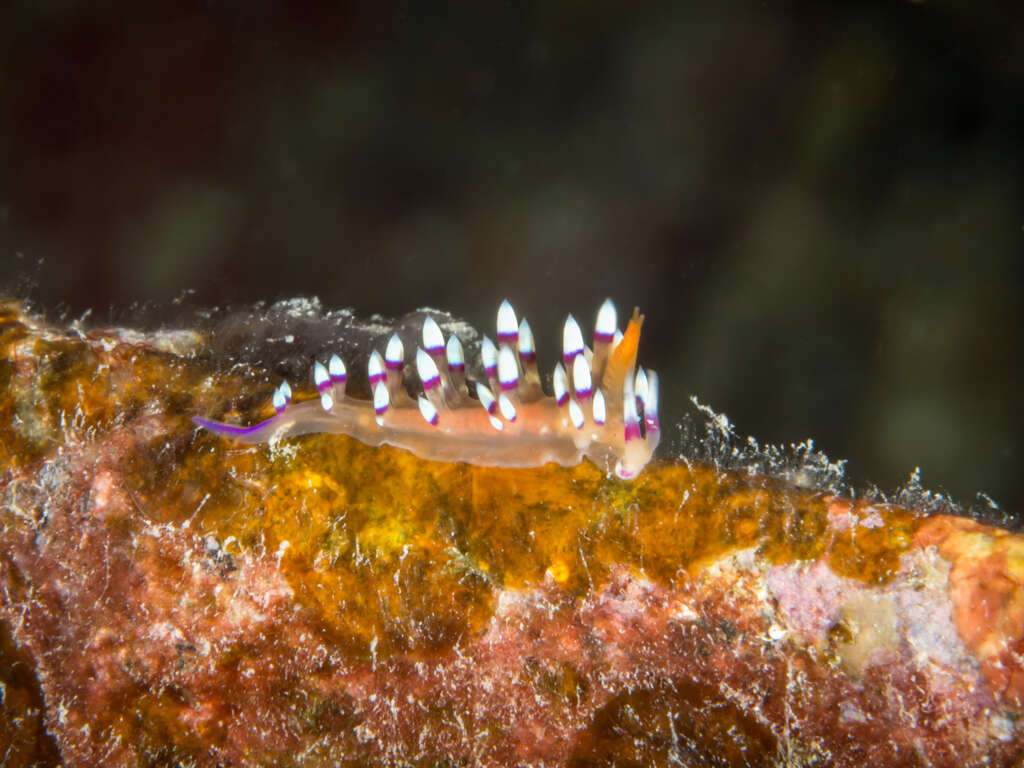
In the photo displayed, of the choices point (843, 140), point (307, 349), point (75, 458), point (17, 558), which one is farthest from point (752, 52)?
point (17, 558)

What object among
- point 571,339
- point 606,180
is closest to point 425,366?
point 571,339

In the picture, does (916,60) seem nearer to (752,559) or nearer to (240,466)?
(752,559)

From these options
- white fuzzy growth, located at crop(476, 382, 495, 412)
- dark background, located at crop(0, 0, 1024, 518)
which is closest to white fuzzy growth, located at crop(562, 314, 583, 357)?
white fuzzy growth, located at crop(476, 382, 495, 412)

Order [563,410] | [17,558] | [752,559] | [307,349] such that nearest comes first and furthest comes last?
[752,559] < [563,410] < [17,558] < [307,349]

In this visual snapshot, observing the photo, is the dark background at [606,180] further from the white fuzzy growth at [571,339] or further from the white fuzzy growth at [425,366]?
the white fuzzy growth at [425,366]

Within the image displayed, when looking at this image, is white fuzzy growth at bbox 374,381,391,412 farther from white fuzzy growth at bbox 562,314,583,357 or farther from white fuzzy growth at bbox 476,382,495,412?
white fuzzy growth at bbox 562,314,583,357
